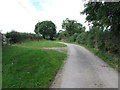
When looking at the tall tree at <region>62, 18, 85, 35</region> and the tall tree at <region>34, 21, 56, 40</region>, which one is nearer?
the tall tree at <region>62, 18, 85, 35</region>

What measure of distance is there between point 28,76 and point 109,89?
3.05 metres

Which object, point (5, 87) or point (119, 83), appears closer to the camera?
point (5, 87)

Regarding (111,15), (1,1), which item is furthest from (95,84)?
(1,1)

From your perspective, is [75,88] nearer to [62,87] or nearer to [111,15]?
[62,87]

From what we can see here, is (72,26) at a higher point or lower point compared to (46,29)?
higher

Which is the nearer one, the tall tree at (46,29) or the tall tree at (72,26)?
the tall tree at (72,26)

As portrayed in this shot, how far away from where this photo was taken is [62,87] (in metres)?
3.04

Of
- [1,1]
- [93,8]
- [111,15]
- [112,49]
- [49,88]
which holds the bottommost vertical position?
[49,88]

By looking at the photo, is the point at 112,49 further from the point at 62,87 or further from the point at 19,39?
the point at 19,39

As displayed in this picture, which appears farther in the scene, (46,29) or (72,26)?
(46,29)

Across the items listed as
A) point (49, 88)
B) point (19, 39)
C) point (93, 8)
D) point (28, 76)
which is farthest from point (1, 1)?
point (19, 39)

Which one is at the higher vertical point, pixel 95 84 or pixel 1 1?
pixel 1 1

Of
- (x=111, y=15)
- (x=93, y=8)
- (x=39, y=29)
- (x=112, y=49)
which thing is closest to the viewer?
(x=111, y=15)

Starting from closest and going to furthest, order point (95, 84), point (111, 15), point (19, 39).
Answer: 1. point (95, 84)
2. point (111, 15)
3. point (19, 39)
